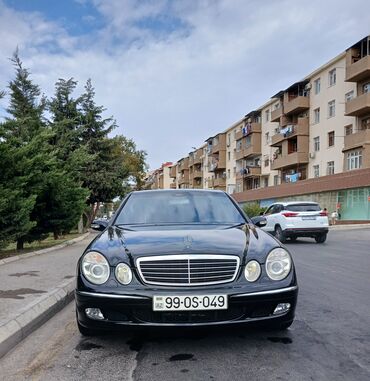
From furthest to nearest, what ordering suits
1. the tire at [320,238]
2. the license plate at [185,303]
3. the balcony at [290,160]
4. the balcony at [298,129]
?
the balcony at [290,160] → the balcony at [298,129] → the tire at [320,238] → the license plate at [185,303]

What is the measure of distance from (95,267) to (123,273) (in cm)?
31

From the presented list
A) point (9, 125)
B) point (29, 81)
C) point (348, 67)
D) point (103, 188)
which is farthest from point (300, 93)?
point (9, 125)

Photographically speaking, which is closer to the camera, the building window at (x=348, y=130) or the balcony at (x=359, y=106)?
the balcony at (x=359, y=106)

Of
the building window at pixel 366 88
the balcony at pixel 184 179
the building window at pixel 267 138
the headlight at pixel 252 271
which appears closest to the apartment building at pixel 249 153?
the building window at pixel 267 138

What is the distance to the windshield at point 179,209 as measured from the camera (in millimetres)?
5289

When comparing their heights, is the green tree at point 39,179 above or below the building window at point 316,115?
below

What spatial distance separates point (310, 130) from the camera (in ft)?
146

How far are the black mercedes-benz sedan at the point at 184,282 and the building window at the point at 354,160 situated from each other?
34111 mm

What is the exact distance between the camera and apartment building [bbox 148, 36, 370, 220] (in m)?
35.1

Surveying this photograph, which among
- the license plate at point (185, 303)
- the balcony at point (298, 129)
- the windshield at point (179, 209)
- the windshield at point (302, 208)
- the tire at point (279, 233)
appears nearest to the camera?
the license plate at point (185, 303)

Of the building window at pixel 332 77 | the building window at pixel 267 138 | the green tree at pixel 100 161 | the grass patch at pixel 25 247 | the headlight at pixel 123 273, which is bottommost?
the grass patch at pixel 25 247

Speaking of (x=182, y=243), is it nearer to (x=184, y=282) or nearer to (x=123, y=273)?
(x=184, y=282)

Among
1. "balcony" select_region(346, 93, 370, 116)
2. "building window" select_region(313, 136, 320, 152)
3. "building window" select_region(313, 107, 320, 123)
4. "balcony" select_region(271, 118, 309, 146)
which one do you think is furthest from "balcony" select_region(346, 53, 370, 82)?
"balcony" select_region(271, 118, 309, 146)

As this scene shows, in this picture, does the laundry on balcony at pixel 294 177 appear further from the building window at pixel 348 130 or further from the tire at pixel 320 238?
the tire at pixel 320 238
